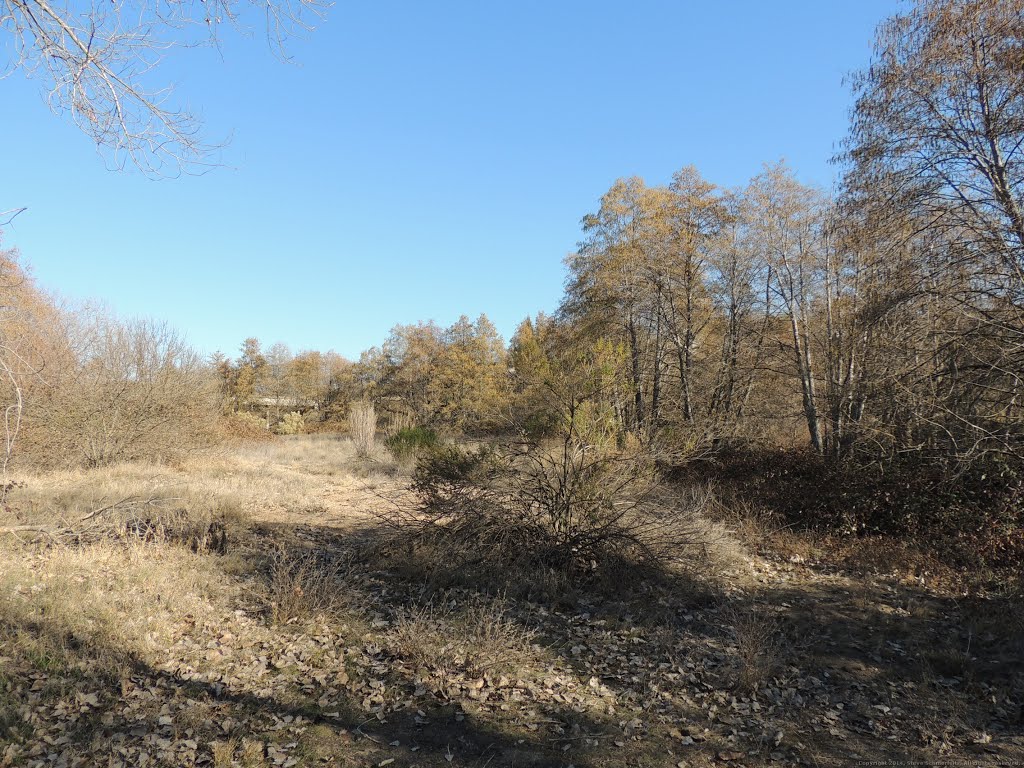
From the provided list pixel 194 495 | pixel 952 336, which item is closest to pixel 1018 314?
pixel 952 336

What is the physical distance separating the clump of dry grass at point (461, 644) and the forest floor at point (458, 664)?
28mm

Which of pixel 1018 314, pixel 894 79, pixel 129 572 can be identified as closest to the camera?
pixel 129 572

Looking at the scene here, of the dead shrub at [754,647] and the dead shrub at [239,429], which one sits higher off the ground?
the dead shrub at [239,429]

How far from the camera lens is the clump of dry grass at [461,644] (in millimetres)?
4949

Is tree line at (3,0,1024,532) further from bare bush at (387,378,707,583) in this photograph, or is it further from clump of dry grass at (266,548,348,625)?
clump of dry grass at (266,548,348,625)

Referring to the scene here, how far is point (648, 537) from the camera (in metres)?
7.52

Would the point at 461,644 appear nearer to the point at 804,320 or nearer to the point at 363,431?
the point at 804,320

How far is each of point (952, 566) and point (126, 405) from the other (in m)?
19.5

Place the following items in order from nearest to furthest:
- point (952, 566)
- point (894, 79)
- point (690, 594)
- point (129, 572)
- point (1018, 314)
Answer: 1. point (129, 572)
2. point (690, 594)
3. point (1018, 314)
4. point (952, 566)
5. point (894, 79)

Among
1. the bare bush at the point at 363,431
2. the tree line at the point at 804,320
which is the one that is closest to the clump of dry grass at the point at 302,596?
the tree line at the point at 804,320

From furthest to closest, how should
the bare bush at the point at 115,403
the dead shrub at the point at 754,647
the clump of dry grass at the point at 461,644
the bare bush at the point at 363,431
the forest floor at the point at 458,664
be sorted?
the bare bush at the point at 363,431, the bare bush at the point at 115,403, the clump of dry grass at the point at 461,644, the dead shrub at the point at 754,647, the forest floor at the point at 458,664

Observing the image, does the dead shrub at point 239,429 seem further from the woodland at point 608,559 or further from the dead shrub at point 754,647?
the dead shrub at point 754,647

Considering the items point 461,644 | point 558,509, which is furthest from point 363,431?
point 461,644

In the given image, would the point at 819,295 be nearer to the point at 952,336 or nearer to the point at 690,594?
the point at 952,336
